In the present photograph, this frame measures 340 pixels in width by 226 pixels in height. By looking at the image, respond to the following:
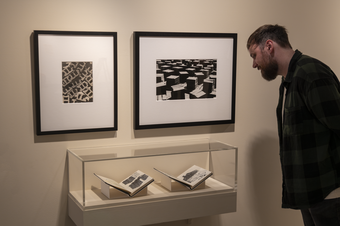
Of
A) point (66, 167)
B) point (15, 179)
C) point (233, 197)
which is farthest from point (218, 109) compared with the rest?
point (15, 179)

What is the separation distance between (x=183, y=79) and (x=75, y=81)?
717 mm

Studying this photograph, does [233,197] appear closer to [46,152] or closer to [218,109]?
[218,109]

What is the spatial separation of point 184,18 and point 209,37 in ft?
0.71

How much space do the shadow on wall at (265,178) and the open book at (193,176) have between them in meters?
0.56

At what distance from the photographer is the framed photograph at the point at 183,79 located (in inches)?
98.0

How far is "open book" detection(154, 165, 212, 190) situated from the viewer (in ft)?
7.94

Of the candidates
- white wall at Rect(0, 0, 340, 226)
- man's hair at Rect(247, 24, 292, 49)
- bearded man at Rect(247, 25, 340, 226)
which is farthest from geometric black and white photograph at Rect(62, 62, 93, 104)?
bearded man at Rect(247, 25, 340, 226)

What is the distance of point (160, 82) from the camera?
2.53 meters

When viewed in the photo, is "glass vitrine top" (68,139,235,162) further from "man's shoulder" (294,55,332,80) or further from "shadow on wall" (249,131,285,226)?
"man's shoulder" (294,55,332,80)

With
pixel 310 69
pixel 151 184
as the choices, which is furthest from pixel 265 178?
pixel 310 69

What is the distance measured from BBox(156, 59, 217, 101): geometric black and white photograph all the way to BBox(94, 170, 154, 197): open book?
1.73ft

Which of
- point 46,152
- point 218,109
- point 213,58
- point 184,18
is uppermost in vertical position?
point 184,18

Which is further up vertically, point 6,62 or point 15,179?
point 6,62

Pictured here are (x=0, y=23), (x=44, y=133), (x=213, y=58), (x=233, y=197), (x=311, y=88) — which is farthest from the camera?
(x=213, y=58)
